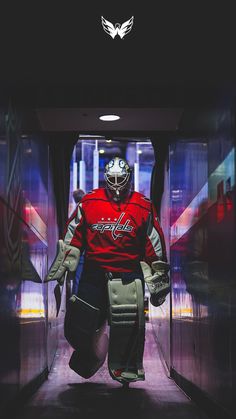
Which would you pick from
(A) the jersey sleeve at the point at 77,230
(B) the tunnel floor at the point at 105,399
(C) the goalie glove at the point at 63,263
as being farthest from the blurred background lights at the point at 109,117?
(B) the tunnel floor at the point at 105,399

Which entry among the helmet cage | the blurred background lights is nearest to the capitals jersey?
the helmet cage

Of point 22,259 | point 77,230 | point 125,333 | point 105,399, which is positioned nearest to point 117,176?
point 77,230

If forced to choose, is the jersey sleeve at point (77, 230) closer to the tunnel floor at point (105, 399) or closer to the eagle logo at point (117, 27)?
the tunnel floor at point (105, 399)

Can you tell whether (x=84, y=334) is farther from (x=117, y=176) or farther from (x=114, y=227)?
(x=117, y=176)

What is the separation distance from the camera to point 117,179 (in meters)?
5.48

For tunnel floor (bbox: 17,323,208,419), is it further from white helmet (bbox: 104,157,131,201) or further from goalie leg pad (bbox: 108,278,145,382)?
white helmet (bbox: 104,157,131,201)

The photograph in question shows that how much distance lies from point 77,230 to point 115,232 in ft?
1.20

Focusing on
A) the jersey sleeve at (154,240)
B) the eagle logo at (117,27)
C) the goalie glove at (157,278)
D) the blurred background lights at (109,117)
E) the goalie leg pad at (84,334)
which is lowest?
the goalie leg pad at (84,334)

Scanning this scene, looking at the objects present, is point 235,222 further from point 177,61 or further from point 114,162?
point 114,162

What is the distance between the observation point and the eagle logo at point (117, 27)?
11.3 feet

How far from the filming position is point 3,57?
3381 millimetres

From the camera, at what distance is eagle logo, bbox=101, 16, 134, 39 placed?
11.3 ft

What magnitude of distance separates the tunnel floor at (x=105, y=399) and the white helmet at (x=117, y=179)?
4.91 ft

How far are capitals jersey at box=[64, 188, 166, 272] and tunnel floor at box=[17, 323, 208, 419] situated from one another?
3.06ft
